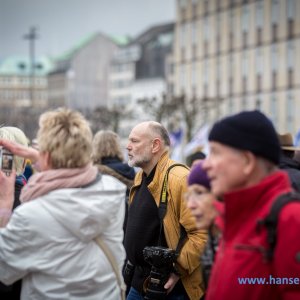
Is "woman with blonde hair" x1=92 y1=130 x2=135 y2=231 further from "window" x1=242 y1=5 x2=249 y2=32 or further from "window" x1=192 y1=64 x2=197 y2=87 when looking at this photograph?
"window" x1=192 y1=64 x2=197 y2=87

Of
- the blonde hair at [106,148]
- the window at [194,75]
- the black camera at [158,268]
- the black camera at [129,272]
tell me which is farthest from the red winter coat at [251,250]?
the window at [194,75]

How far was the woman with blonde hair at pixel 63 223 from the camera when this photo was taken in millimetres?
3705

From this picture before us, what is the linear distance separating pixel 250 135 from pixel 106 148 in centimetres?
468

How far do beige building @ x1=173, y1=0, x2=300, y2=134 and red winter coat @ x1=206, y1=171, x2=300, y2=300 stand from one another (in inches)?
1896

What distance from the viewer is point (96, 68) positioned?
11656cm

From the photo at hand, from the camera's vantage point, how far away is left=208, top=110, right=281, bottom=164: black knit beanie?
3.11m

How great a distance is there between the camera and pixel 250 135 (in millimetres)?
3127

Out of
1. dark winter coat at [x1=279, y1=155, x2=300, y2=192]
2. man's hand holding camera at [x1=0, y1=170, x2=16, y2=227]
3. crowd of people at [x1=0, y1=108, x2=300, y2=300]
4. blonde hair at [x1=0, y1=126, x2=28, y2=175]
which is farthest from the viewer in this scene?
dark winter coat at [x1=279, y1=155, x2=300, y2=192]

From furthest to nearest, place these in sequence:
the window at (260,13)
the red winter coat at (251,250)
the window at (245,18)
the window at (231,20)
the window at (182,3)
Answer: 1. the window at (182,3)
2. the window at (231,20)
3. the window at (245,18)
4. the window at (260,13)
5. the red winter coat at (251,250)

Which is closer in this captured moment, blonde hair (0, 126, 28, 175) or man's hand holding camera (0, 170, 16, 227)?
man's hand holding camera (0, 170, 16, 227)

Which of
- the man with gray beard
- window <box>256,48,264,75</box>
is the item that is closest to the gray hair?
the man with gray beard

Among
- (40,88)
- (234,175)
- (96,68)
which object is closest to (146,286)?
(234,175)

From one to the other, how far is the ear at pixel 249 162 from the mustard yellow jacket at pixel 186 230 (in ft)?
7.26

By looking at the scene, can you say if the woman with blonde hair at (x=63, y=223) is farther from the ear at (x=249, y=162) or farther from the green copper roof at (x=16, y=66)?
the green copper roof at (x=16, y=66)
